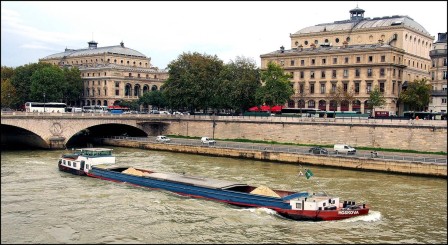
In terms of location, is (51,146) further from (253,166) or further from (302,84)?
(302,84)

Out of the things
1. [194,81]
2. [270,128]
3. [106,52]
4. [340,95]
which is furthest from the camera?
[106,52]

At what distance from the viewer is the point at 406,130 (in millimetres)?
56281

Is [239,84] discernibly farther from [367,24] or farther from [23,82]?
[23,82]

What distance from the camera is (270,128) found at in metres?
68.4

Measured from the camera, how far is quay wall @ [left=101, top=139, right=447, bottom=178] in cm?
4552

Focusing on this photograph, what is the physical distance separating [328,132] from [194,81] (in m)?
27.3

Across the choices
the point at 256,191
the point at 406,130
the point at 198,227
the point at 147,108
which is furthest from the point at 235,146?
the point at 147,108

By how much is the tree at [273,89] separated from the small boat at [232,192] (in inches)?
1288

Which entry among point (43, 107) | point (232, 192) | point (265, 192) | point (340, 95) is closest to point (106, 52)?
point (43, 107)

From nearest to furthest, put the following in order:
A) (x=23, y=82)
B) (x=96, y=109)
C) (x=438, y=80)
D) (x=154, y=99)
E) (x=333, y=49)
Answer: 1. (x=438, y=80)
2. (x=333, y=49)
3. (x=96, y=109)
4. (x=23, y=82)
5. (x=154, y=99)

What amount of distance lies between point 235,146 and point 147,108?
65.2 m

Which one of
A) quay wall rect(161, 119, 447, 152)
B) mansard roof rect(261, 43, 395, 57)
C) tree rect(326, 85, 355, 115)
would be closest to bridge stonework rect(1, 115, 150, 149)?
quay wall rect(161, 119, 447, 152)

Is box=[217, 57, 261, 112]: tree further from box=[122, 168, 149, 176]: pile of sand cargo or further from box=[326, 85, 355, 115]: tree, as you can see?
box=[122, 168, 149, 176]: pile of sand cargo

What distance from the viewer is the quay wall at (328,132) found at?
54750mm
